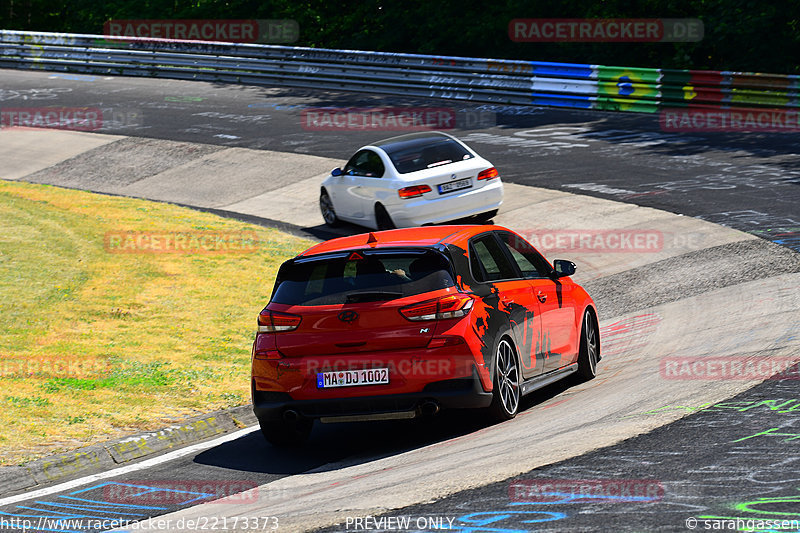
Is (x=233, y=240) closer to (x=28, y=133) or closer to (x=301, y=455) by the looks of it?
(x=301, y=455)

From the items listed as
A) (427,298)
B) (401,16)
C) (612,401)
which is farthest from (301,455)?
(401,16)

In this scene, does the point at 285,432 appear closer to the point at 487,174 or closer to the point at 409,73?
the point at 487,174

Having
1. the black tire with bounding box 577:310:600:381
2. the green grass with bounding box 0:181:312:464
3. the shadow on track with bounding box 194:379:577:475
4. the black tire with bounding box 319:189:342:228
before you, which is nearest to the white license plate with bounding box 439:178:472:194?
the green grass with bounding box 0:181:312:464

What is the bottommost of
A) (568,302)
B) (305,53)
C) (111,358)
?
(111,358)

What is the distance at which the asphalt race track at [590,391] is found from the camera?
247 inches

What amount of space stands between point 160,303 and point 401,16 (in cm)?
2613

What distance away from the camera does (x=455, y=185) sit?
1753cm

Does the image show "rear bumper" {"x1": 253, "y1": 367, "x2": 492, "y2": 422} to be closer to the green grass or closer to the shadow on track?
the shadow on track

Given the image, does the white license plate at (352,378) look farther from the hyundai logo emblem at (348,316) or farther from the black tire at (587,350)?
the black tire at (587,350)

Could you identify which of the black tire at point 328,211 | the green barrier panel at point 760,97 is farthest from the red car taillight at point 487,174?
the green barrier panel at point 760,97

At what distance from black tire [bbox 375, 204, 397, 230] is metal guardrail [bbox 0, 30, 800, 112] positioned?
1140 centimetres

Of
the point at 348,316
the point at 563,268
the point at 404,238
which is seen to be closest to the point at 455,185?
the point at 563,268

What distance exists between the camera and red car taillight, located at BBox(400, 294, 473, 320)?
814 centimetres

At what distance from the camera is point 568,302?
1015 cm
